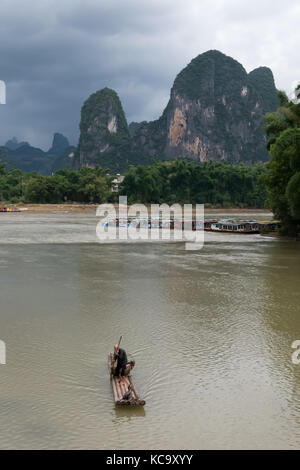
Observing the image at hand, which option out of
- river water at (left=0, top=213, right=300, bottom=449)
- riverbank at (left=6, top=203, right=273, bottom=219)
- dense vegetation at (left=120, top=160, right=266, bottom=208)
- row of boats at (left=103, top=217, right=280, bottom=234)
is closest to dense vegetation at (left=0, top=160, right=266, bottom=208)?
dense vegetation at (left=120, top=160, right=266, bottom=208)

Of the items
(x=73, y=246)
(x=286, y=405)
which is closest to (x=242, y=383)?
(x=286, y=405)

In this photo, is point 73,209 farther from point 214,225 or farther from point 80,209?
point 214,225

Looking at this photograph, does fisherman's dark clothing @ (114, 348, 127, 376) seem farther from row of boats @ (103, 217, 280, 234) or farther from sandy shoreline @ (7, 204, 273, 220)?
sandy shoreline @ (7, 204, 273, 220)

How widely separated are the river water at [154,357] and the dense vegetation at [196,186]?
9924cm

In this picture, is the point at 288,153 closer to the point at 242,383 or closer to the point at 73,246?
the point at 73,246

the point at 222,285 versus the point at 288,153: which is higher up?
the point at 288,153

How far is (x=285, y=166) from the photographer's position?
43.3 meters

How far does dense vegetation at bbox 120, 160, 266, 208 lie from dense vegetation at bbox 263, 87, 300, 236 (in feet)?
255

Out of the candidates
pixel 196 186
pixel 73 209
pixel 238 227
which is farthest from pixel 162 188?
pixel 238 227

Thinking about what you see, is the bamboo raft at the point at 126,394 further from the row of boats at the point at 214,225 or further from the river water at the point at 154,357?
the row of boats at the point at 214,225

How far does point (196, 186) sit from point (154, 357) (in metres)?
119

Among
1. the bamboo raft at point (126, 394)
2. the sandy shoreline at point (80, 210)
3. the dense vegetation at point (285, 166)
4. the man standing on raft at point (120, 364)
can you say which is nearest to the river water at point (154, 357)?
the bamboo raft at point (126, 394)

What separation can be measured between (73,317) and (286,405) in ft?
30.5
